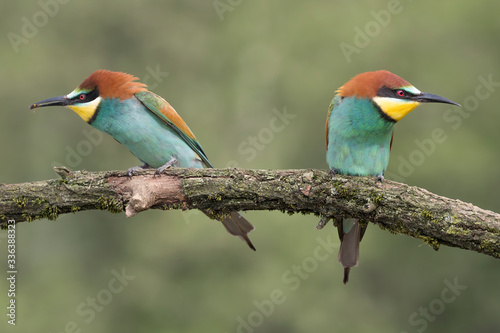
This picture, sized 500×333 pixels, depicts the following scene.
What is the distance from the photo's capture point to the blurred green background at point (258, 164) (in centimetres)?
955

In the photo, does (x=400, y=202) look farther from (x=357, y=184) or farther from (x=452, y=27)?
(x=452, y=27)

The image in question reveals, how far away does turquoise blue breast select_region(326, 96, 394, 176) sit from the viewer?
447cm

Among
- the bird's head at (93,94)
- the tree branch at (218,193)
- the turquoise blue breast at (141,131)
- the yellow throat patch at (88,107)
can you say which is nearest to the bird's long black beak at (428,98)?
the tree branch at (218,193)

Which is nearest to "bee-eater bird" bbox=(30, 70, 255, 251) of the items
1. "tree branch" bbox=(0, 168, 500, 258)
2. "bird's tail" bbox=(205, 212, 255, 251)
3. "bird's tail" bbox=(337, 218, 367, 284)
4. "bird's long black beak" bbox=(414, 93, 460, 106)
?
"bird's tail" bbox=(205, 212, 255, 251)

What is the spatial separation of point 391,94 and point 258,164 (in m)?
5.56

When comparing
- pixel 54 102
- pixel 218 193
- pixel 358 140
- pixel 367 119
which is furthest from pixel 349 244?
pixel 54 102

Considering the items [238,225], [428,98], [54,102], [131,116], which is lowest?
[238,225]

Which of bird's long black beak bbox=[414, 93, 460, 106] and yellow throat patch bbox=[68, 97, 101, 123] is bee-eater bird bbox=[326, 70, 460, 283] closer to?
bird's long black beak bbox=[414, 93, 460, 106]

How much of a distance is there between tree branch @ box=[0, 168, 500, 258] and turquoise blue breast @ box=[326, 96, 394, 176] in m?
0.60

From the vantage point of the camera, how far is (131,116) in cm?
495

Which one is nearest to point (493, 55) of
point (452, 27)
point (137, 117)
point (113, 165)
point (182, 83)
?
point (452, 27)

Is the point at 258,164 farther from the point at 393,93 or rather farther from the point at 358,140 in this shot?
the point at 393,93

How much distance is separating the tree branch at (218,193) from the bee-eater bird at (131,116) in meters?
0.99

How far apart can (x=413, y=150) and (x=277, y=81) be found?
3.28 metres
